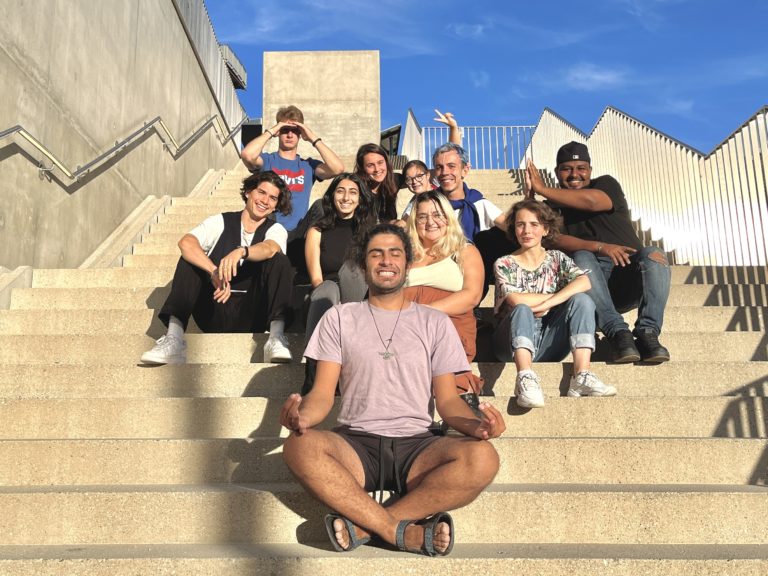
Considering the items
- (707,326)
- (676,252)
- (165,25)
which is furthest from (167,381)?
(165,25)

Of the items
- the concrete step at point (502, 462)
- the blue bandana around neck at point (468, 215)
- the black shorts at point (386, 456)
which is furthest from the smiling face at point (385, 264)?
the blue bandana around neck at point (468, 215)

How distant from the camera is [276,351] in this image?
9.94 ft

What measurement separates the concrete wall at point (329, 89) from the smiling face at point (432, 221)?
7892 mm

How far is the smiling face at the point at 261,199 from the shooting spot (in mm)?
3670

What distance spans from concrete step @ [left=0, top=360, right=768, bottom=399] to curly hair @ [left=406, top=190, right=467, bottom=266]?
533mm

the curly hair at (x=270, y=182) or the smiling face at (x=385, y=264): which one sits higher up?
the curly hair at (x=270, y=182)

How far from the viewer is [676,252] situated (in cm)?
536

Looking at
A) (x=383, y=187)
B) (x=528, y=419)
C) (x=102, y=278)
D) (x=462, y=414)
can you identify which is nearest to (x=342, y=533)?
(x=462, y=414)

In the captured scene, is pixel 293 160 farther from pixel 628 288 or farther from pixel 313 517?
pixel 313 517

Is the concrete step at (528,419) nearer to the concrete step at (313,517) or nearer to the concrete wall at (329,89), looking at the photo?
the concrete step at (313,517)

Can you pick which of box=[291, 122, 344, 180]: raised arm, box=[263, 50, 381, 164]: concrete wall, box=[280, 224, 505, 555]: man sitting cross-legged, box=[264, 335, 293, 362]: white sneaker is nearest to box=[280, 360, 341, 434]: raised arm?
box=[280, 224, 505, 555]: man sitting cross-legged

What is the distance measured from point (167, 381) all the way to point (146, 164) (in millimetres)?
4203

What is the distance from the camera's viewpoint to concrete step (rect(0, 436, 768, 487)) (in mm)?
2387

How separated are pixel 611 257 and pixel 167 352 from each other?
2.19 metres
